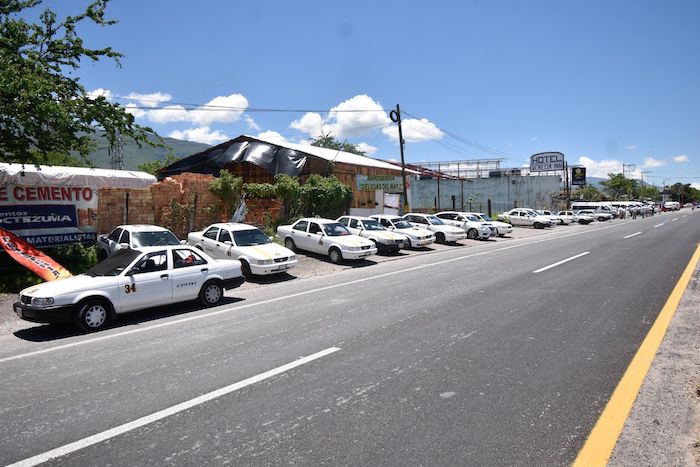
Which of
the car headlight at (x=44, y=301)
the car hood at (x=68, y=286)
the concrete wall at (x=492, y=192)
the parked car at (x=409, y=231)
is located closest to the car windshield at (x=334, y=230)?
the parked car at (x=409, y=231)

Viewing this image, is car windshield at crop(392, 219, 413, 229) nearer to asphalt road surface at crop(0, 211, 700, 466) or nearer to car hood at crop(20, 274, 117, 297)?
asphalt road surface at crop(0, 211, 700, 466)

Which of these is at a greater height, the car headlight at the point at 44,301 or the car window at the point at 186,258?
the car window at the point at 186,258

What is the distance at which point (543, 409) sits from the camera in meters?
4.15

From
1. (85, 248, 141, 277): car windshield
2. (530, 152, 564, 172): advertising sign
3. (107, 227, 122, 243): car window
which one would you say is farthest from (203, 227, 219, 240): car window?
(530, 152, 564, 172): advertising sign

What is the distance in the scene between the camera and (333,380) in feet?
16.1

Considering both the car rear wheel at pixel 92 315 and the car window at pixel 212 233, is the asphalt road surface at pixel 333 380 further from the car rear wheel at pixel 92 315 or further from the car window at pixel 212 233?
the car window at pixel 212 233

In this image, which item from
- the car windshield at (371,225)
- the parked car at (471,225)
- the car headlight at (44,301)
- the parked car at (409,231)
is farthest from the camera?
the parked car at (471,225)

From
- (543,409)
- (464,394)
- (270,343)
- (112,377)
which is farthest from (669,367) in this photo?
(112,377)

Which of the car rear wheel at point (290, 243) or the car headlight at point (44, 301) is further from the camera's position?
the car rear wheel at point (290, 243)

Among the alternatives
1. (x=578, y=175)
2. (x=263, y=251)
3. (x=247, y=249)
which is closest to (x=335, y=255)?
(x=263, y=251)

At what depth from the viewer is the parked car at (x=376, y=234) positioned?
59.2 feet

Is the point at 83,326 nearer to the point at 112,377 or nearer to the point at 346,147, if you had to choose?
the point at 112,377

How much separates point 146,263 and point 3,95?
Result: 6688 millimetres

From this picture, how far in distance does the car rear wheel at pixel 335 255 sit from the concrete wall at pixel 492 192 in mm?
37307
